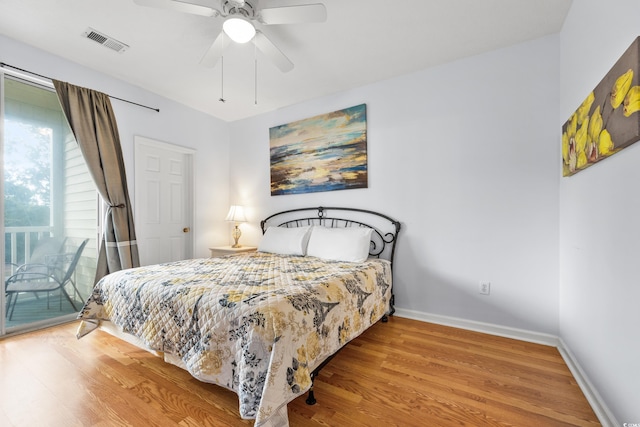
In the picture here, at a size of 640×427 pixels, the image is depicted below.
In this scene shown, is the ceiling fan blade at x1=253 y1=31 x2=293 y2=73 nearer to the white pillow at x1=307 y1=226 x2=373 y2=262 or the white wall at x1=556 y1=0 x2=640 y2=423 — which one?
the white pillow at x1=307 y1=226 x2=373 y2=262

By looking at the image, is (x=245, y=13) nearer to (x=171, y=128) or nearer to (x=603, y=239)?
(x=171, y=128)

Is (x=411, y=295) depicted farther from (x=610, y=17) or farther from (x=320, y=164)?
(x=610, y=17)

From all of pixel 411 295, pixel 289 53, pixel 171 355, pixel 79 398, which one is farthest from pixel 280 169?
pixel 79 398

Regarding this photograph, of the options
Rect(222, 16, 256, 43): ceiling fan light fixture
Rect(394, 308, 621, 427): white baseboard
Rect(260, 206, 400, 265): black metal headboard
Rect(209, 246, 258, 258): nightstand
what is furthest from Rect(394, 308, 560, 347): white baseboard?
Rect(222, 16, 256, 43): ceiling fan light fixture

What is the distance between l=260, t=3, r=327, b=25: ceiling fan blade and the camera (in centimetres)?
169

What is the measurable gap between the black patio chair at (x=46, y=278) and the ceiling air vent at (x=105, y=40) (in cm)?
199

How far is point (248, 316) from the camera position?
1342 mm

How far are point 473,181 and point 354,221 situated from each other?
1301 mm

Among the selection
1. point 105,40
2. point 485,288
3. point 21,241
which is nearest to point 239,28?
point 105,40

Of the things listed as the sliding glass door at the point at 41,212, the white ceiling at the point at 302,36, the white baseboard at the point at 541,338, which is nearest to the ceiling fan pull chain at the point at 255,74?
the white ceiling at the point at 302,36

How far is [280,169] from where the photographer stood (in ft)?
12.5

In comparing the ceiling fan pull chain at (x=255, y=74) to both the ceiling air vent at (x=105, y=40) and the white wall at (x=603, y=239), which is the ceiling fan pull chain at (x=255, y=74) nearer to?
the ceiling air vent at (x=105, y=40)

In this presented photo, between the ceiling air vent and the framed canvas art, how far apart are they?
3.47 meters

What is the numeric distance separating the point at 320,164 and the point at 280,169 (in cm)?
66
